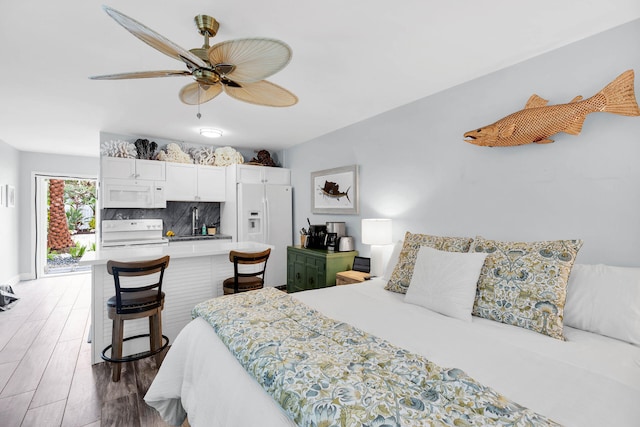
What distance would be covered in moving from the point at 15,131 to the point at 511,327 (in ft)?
20.1

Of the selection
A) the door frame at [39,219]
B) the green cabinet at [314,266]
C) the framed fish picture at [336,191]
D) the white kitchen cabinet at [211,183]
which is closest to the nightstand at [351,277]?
the green cabinet at [314,266]

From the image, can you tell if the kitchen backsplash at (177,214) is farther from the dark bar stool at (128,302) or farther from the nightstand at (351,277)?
the nightstand at (351,277)

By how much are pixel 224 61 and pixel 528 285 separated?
6.81 feet

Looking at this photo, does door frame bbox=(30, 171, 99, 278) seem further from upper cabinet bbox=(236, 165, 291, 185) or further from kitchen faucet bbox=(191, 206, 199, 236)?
upper cabinet bbox=(236, 165, 291, 185)

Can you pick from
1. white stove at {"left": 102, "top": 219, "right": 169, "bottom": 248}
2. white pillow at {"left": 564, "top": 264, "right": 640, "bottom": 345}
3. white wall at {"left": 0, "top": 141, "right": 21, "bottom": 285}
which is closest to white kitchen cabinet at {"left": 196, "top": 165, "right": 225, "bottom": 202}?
white stove at {"left": 102, "top": 219, "right": 169, "bottom": 248}

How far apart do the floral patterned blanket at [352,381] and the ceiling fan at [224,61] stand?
4.39 feet

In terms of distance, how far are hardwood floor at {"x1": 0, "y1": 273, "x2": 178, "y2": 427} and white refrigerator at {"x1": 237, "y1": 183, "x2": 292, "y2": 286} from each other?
7.63ft

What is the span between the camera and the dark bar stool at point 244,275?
8.71 ft

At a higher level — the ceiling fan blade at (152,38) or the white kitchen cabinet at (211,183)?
the ceiling fan blade at (152,38)

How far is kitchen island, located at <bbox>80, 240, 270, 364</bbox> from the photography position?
8.48 ft

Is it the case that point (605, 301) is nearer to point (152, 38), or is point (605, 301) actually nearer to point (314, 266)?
point (152, 38)

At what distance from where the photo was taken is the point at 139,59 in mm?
2264

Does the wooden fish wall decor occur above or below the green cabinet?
above

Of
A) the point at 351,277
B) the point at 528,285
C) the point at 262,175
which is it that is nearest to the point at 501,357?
the point at 528,285
